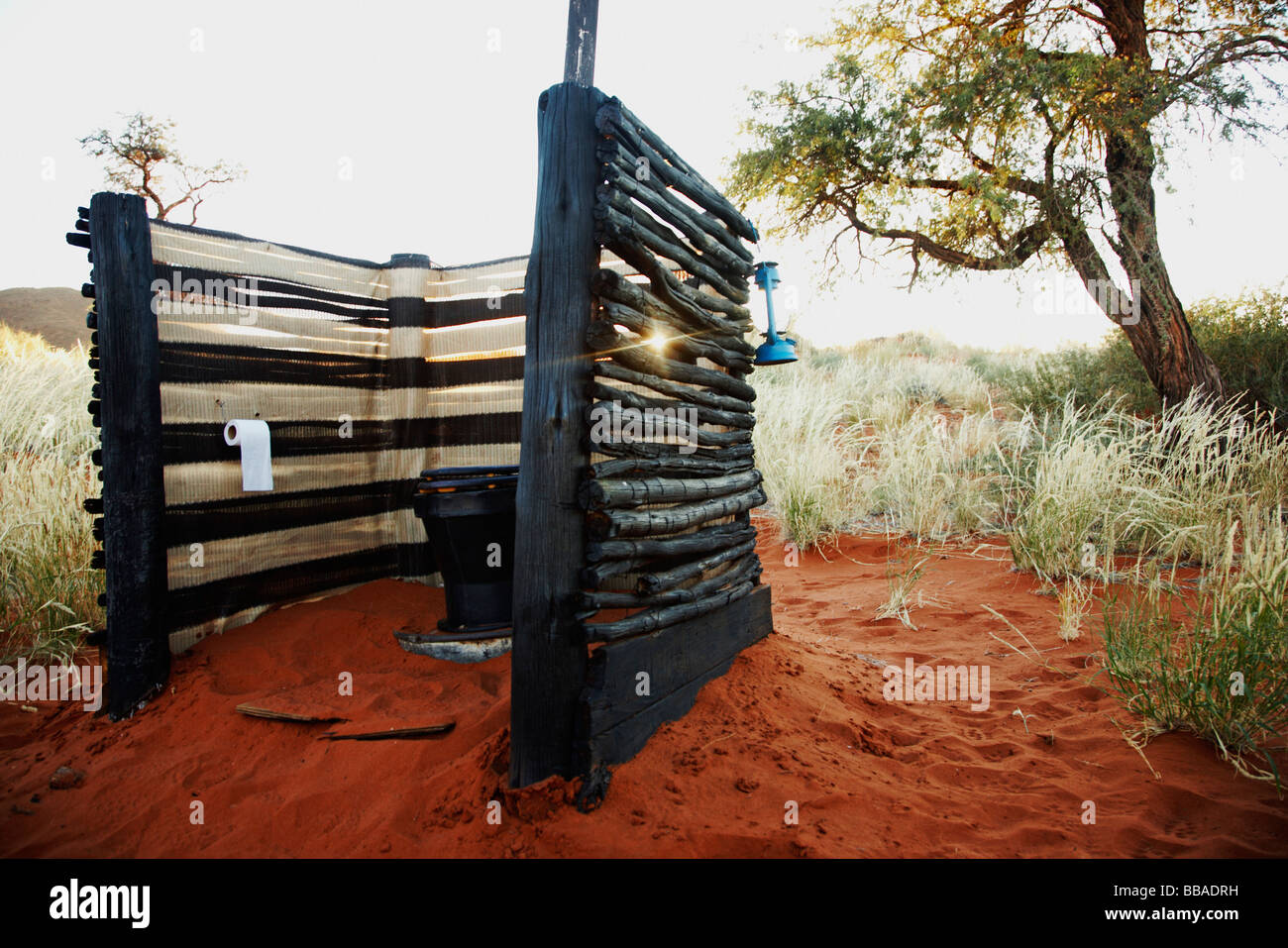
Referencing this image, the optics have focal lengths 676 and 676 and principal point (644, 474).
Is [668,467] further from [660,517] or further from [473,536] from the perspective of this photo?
[473,536]

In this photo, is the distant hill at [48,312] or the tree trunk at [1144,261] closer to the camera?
the tree trunk at [1144,261]

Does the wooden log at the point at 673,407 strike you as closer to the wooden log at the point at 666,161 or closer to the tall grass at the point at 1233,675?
the wooden log at the point at 666,161

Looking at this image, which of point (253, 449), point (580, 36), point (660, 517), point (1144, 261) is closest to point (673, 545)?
point (660, 517)

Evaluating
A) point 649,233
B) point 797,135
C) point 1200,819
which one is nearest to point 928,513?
point 1200,819

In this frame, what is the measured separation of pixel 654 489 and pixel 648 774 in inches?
42.6

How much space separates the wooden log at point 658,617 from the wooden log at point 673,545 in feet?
0.73

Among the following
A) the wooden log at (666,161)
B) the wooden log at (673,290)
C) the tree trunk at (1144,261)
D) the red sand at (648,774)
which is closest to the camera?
the red sand at (648,774)

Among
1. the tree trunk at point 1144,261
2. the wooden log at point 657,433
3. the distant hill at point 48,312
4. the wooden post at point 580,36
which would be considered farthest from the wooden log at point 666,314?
the distant hill at point 48,312

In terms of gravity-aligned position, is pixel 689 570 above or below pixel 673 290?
below

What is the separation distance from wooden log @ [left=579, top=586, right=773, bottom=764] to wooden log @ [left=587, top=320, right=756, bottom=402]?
43.4 inches

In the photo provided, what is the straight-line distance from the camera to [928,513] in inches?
251

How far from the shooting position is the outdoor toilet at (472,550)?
11.5 ft

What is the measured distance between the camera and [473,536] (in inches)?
140

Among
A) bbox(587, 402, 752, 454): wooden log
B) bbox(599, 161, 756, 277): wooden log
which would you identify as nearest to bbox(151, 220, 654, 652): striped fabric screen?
bbox(599, 161, 756, 277): wooden log
